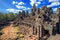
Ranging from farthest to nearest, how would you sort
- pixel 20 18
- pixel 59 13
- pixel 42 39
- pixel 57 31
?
pixel 20 18
pixel 59 13
pixel 57 31
pixel 42 39

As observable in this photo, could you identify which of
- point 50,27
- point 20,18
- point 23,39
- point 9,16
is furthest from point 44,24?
point 9,16

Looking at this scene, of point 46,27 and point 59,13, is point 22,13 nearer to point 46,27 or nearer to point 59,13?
point 59,13

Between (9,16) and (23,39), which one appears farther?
(9,16)

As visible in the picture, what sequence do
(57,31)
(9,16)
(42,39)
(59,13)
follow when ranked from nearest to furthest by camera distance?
(42,39)
(57,31)
(59,13)
(9,16)

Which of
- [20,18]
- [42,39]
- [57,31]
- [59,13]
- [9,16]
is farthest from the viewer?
[9,16]

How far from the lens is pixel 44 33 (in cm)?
3906

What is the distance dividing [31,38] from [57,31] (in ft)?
34.2

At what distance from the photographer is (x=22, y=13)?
81000 mm

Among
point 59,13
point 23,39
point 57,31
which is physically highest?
point 59,13

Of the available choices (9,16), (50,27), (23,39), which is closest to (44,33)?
(50,27)

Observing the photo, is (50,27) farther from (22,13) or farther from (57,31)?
(22,13)

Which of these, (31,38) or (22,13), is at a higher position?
(22,13)

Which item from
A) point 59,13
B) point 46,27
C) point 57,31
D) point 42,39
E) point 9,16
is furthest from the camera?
point 9,16

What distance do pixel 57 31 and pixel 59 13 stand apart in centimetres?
1314
